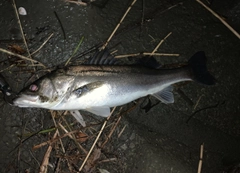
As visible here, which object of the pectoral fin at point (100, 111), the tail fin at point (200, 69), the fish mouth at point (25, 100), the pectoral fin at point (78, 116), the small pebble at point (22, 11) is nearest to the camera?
the fish mouth at point (25, 100)

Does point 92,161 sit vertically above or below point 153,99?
below

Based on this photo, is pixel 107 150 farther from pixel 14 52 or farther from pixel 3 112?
pixel 14 52

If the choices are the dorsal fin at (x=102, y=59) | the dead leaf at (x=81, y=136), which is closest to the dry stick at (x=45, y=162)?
the dead leaf at (x=81, y=136)

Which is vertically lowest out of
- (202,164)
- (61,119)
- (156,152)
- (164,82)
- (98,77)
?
(202,164)

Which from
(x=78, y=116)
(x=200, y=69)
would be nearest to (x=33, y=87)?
(x=78, y=116)

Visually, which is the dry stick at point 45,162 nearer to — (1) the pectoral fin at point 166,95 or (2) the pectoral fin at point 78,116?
(2) the pectoral fin at point 78,116

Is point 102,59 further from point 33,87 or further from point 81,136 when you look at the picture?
point 81,136

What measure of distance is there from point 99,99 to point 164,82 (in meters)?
0.84

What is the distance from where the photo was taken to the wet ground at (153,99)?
3096mm

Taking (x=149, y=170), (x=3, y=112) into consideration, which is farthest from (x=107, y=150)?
(x=3, y=112)

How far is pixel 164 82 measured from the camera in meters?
2.94

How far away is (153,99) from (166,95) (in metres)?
0.23

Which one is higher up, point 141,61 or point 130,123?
point 141,61

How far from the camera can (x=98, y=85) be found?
8.92 feet
